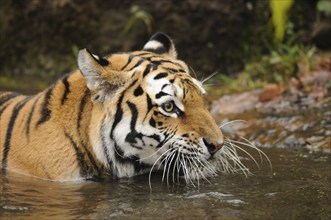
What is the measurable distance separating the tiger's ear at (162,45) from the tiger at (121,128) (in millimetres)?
402

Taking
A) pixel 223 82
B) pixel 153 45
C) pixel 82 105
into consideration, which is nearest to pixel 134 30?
pixel 223 82

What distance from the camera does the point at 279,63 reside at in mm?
7762

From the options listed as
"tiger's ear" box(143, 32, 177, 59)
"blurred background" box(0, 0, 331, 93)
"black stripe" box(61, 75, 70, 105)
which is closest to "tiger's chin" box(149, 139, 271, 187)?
"black stripe" box(61, 75, 70, 105)

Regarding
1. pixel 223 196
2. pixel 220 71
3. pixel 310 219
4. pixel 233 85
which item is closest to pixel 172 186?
pixel 223 196

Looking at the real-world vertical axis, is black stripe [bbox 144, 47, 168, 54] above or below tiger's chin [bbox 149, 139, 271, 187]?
above

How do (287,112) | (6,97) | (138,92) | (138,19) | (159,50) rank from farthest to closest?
(138,19)
(287,112)
(6,97)
(159,50)
(138,92)

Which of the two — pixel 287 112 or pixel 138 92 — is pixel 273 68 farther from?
pixel 138 92

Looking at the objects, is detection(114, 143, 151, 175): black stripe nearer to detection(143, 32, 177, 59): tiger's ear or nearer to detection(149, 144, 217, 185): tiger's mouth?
detection(149, 144, 217, 185): tiger's mouth

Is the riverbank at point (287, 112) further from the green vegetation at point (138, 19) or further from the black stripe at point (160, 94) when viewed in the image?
the green vegetation at point (138, 19)

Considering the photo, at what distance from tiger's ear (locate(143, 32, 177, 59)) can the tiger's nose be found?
1095mm

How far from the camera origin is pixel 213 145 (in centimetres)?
385

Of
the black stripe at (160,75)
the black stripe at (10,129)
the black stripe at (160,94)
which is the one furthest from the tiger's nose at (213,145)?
the black stripe at (10,129)

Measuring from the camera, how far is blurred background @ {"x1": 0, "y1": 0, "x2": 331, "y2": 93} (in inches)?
346

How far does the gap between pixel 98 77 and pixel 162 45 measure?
0.89 m
